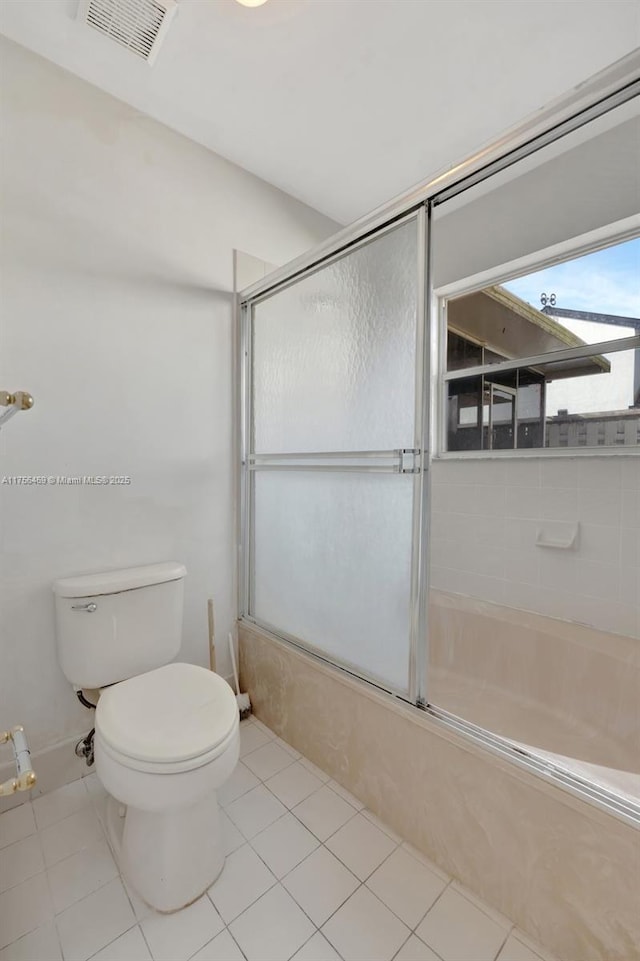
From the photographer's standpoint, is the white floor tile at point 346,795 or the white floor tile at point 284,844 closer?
the white floor tile at point 284,844

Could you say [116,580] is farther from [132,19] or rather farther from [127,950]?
[132,19]

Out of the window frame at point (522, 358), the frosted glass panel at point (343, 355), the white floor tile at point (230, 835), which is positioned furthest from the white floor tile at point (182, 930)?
the window frame at point (522, 358)

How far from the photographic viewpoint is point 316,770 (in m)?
1.63

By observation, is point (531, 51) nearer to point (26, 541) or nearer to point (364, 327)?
point (364, 327)

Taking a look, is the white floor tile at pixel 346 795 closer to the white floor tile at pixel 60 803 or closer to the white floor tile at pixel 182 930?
the white floor tile at pixel 182 930

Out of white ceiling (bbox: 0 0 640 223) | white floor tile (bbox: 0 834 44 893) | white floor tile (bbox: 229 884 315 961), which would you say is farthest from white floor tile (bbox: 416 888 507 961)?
white ceiling (bbox: 0 0 640 223)

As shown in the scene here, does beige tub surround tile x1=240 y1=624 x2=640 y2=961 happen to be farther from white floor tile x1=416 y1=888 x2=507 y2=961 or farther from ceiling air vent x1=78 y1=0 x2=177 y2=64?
ceiling air vent x1=78 y1=0 x2=177 y2=64

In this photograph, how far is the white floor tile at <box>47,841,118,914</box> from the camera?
1.15m

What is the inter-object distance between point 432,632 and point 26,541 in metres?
1.79

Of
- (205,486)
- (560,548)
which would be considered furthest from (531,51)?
(205,486)

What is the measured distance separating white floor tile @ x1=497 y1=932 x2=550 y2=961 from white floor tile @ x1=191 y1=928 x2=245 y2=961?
625mm

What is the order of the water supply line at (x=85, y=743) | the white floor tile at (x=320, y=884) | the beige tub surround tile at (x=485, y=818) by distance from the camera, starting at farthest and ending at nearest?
the water supply line at (x=85, y=743), the white floor tile at (x=320, y=884), the beige tub surround tile at (x=485, y=818)

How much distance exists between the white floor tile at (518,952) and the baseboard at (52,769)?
1.42 metres

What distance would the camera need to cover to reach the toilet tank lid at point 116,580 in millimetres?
1421
